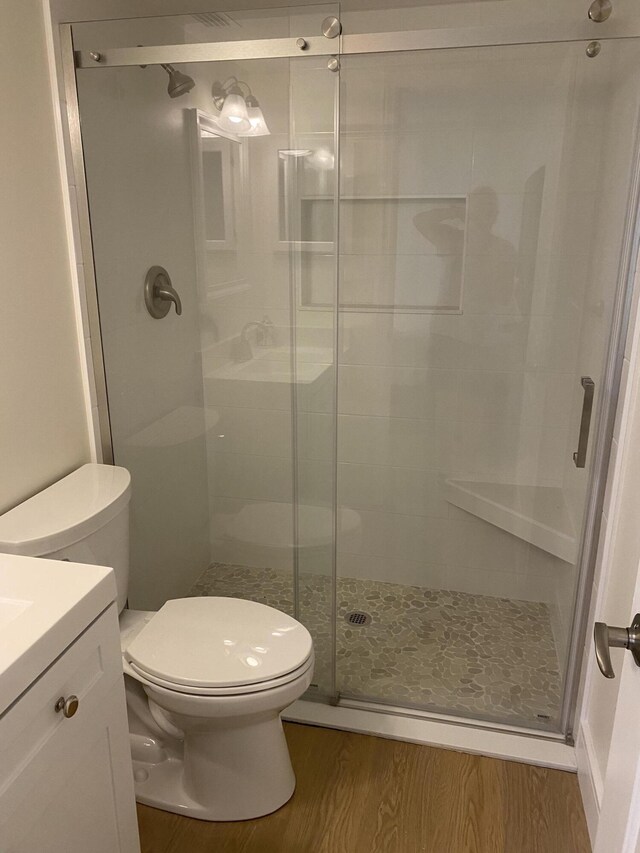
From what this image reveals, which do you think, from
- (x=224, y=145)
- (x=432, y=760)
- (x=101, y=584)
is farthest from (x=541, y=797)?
(x=224, y=145)

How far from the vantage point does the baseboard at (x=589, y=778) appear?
167 centimetres

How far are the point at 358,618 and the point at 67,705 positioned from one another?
4.95 feet

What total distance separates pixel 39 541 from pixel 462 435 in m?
1.50

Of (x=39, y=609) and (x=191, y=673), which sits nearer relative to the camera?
(x=39, y=609)

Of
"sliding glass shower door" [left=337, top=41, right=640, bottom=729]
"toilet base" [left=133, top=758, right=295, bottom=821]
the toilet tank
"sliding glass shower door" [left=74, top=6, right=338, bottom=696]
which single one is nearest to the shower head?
"sliding glass shower door" [left=74, top=6, right=338, bottom=696]

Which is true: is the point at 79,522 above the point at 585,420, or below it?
below

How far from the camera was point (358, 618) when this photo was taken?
2479 millimetres

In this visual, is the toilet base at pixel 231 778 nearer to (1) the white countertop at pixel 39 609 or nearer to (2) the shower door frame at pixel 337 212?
(2) the shower door frame at pixel 337 212

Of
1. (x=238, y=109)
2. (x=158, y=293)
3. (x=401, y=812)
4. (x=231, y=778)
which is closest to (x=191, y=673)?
(x=231, y=778)

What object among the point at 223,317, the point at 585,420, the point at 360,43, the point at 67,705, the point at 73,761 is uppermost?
the point at 360,43

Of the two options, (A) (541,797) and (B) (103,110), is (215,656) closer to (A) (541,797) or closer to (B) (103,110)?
(A) (541,797)

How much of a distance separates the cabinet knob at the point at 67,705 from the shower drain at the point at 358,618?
1463 millimetres

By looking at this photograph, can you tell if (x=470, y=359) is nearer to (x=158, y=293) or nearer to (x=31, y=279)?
(x=158, y=293)

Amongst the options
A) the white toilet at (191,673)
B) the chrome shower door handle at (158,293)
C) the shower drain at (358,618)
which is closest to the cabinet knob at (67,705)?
the white toilet at (191,673)
